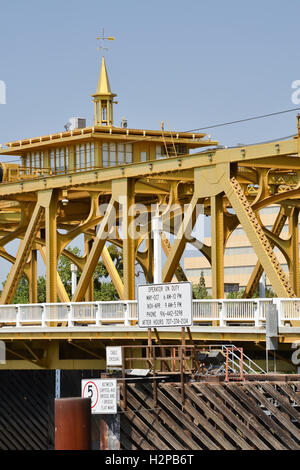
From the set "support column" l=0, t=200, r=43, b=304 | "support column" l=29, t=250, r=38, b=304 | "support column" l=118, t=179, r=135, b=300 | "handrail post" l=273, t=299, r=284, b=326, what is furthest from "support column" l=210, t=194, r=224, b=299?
"support column" l=29, t=250, r=38, b=304

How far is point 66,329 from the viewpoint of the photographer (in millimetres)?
48969

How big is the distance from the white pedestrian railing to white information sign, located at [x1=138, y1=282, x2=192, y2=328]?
583 centimetres

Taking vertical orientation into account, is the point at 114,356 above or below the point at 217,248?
below

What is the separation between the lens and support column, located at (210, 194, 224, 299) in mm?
47156

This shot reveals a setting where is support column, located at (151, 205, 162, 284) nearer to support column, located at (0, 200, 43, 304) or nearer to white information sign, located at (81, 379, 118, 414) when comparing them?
support column, located at (0, 200, 43, 304)

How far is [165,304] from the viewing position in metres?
36.2

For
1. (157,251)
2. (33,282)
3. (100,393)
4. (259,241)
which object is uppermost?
(33,282)

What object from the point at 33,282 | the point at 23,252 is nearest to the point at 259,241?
the point at 23,252

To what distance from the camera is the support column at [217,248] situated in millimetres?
Answer: 47156

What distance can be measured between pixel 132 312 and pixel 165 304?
39.2 ft

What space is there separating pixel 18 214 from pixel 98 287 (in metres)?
41.7

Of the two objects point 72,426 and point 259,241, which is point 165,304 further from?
point 259,241
